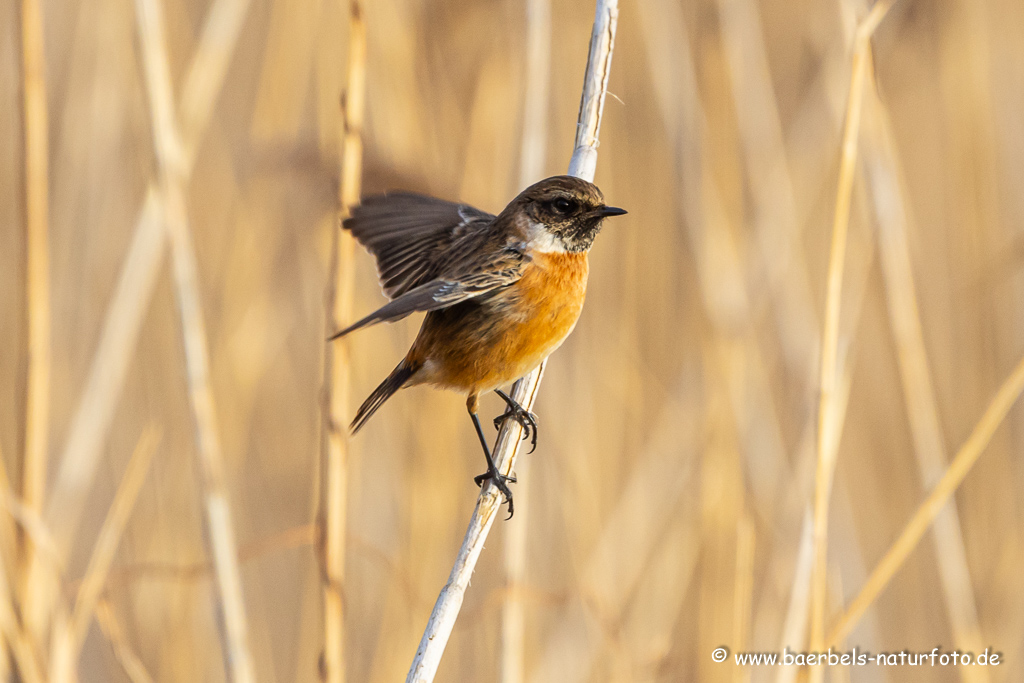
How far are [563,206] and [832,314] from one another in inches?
27.0

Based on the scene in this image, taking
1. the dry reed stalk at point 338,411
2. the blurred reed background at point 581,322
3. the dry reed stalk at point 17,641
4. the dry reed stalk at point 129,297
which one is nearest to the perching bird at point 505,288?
the blurred reed background at point 581,322

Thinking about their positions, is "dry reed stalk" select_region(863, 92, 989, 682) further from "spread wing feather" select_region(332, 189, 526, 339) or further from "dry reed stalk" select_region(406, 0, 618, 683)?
"spread wing feather" select_region(332, 189, 526, 339)

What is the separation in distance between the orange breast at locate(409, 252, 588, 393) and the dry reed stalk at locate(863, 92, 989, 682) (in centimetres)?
75

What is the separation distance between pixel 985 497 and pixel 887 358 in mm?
691

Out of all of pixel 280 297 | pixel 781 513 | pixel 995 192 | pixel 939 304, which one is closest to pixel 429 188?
pixel 280 297

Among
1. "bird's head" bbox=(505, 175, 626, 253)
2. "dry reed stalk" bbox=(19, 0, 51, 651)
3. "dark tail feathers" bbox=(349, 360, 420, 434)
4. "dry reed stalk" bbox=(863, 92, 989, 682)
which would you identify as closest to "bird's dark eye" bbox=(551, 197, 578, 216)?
"bird's head" bbox=(505, 175, 626, 253)

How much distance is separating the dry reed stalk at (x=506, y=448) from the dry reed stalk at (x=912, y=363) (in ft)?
2.45

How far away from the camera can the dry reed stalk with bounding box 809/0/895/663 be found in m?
1.53

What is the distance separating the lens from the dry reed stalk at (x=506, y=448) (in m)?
1.41

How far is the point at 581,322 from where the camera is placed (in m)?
2.75

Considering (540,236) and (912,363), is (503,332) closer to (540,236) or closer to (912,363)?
(540,236)

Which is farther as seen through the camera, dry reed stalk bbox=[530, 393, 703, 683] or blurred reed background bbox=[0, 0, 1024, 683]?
dry reed stalk bbox=[530, 393, 703, 683]

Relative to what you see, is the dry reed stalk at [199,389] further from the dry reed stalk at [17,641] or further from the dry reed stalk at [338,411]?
the dry reed stalk at [17,641]

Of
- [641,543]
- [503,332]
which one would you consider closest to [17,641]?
[503,332]
